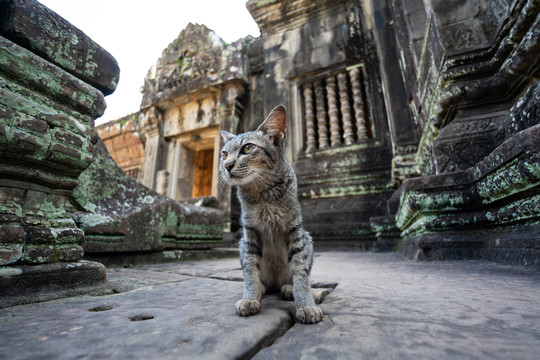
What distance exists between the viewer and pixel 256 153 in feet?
4.46

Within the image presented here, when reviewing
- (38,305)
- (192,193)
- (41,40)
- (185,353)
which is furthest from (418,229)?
(192,193)

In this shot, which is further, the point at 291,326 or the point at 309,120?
the point at 309,120

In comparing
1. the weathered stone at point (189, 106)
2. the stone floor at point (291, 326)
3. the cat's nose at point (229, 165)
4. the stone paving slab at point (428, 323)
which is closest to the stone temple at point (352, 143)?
the stone floor at point (291, 326)

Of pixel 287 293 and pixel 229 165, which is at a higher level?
pixel 229 165

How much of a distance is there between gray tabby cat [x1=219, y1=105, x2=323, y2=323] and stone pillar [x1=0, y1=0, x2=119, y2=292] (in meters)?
0.85

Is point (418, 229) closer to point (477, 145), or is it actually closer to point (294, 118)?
point (477, 145)

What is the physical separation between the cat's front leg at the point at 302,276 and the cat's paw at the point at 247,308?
15 cm

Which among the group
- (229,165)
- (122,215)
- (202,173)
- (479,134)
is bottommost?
(122,215)

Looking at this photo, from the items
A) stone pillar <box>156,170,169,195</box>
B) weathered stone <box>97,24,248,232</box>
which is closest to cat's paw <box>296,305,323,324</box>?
weathered stone <box>97,24,248,232</box>

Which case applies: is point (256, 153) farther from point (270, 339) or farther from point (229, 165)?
point (270, 339)

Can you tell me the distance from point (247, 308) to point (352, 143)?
4.81 metres

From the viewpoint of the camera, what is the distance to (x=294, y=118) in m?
5.89

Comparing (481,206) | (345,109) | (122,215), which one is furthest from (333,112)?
(122,215)

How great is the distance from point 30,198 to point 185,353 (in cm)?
125
